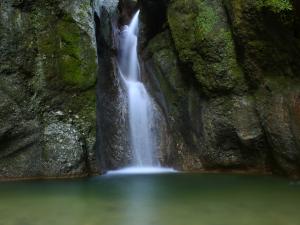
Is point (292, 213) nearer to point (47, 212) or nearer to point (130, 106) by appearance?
point (47, 212)

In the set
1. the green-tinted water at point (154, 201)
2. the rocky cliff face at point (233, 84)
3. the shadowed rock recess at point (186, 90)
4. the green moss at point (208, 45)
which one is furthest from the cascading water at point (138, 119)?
the green moss at point (208, 45)

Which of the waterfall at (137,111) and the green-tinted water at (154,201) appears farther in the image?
the waterfall at (137,111)

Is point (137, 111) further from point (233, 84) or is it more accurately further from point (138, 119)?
point (233, 84)

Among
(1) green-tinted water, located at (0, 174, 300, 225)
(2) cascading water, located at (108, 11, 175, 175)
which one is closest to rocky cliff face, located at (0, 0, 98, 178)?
(1) green-tinted water, located at (0, 174, 300, 225)

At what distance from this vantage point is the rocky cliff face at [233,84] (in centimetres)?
1026

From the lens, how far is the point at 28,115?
36.0 ft

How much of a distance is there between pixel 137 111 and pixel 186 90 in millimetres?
1767

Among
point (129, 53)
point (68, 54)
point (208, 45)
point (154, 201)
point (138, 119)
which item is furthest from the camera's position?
point (129, 53)

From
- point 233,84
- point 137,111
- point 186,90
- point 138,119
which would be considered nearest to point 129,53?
point 137,111

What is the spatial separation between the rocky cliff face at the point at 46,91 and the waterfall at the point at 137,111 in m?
1.98

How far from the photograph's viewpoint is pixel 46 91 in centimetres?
1112

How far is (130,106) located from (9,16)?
180 inches

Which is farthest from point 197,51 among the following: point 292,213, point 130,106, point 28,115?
point 292,213

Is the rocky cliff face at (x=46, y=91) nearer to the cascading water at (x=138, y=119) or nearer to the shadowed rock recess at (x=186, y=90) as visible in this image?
the shadowed rock recess at (x=186, y=90)
